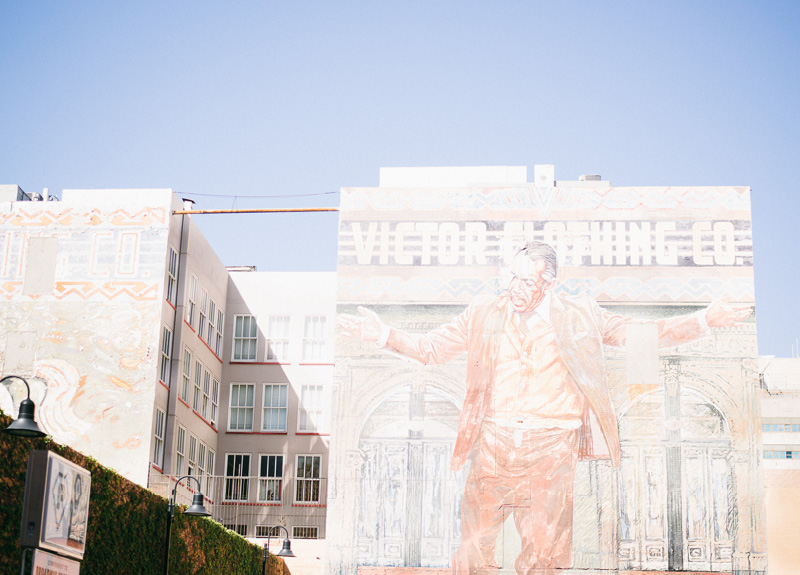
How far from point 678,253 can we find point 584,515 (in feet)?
33.0

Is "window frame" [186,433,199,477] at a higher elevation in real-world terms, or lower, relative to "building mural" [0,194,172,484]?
lower

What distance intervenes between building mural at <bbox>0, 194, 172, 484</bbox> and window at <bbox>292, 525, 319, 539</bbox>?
954 cm

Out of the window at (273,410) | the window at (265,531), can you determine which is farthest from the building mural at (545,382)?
the window at (273,410)

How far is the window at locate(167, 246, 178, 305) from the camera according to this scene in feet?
133

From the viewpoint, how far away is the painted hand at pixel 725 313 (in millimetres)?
39531

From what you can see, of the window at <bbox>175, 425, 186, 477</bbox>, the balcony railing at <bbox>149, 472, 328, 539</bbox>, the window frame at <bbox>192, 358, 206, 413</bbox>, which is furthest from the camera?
the balcony railing at <bbox>149, 472, 328, 539</bbox>

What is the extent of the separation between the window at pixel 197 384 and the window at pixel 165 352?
3170 millimetres

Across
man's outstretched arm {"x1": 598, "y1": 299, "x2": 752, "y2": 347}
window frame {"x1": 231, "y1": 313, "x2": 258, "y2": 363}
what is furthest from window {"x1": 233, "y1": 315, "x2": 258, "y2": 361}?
man's outstretched arm {"x1": 598, "y1": 299, "x2": 752, "y2": 347}

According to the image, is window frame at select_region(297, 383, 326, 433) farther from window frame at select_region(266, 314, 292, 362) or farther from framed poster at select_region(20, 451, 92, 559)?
framed poster at select_region(20, 451, 92, 559)

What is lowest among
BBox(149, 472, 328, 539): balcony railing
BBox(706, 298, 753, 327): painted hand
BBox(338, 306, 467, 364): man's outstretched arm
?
BBox(149, 472, 328, 539): balcony railing

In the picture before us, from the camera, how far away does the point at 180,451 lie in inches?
1639

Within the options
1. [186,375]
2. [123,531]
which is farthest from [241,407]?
[123,531]

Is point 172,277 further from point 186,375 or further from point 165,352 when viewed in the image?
point 186,375

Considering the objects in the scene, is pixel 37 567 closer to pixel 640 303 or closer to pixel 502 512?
pixel 502 512
